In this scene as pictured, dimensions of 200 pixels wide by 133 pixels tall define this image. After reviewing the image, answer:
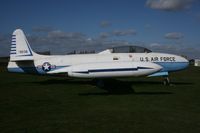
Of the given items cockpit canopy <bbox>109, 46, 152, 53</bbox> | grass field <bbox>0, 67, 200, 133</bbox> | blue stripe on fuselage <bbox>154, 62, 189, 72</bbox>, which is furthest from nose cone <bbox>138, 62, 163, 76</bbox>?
cockpit canopy <bbox>109, 46, 152, 53</bbox>

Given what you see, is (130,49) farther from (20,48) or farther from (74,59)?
(20,48)

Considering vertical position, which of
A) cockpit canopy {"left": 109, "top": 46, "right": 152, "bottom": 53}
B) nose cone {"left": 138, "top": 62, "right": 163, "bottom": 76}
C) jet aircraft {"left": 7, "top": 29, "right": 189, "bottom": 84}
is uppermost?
cockpit canopy {"left": 109, "top": 46, "right": 152, "bottom": 53}

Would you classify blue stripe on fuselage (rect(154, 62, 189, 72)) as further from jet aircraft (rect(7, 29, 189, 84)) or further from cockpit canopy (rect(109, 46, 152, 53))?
cockpit canopy (rect(109, 46, 152, 53))

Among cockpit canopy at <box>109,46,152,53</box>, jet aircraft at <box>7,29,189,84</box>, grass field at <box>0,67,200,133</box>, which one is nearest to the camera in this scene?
grass field at <box>0,67,200,133</box>

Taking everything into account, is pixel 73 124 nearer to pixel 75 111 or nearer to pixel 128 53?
pixel 75 111

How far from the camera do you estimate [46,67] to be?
18.3 metres

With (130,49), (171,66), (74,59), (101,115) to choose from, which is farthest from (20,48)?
(101,115)

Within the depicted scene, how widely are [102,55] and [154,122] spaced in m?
11.1

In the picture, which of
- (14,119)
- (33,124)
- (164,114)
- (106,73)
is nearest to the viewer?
(33,124)

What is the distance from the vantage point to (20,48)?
18.6 meters

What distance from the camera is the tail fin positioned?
18422 mm

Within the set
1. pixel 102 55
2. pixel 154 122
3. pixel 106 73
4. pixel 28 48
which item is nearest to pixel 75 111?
pixel 154 122

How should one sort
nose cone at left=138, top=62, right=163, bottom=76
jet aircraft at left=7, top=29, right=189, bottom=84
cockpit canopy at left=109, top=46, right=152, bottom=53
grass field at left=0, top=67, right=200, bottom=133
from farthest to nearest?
cockpit canopy at left=109, top=46, right=152, bottom=53 → jet aircraft at left=7, top=29, right=189, bottom=84 → nose cone at left=138, top=62, right=163, bottom=76 → grass field at left=0, top=67, right=200, bottom=133

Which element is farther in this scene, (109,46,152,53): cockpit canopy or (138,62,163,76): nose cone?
(109,46,152,53): cockpit canopy
